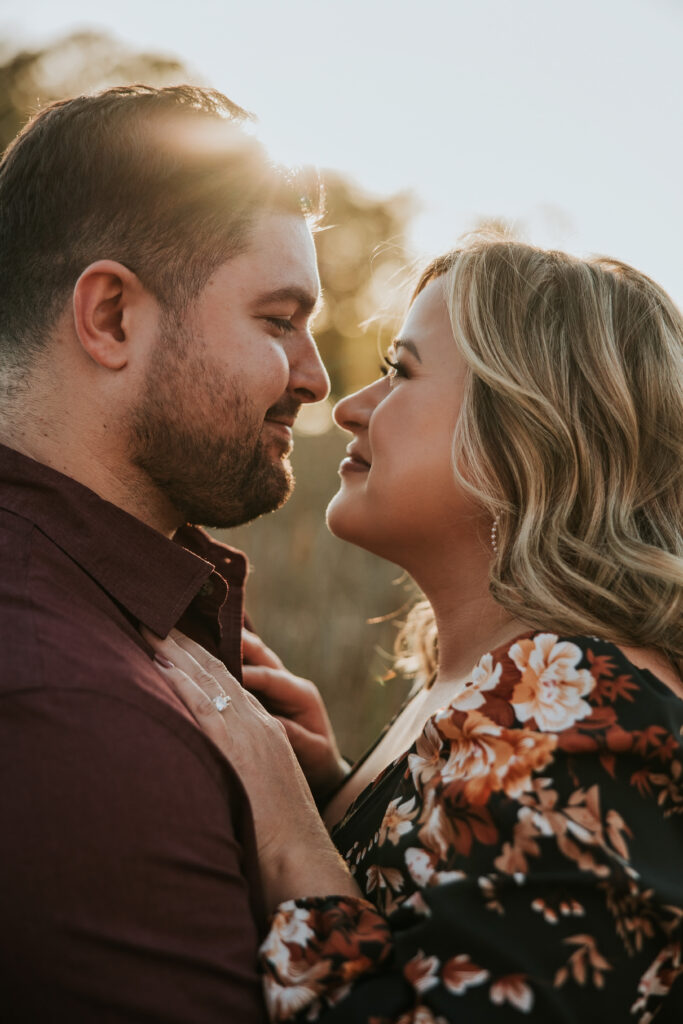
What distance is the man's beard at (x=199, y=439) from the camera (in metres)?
2.27

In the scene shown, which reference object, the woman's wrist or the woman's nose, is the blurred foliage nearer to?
the woman's nose

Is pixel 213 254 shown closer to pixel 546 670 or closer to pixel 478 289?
pixel 478 289

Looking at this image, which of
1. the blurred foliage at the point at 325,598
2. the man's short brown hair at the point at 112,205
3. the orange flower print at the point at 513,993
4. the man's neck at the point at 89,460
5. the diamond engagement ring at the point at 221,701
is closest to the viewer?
the orange flower print at the point at 513,993

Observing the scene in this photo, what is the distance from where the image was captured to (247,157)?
255cm

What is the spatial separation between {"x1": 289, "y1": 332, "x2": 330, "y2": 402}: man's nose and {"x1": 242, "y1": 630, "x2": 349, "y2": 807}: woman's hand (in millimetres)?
779

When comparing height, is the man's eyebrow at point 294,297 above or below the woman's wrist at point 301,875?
above

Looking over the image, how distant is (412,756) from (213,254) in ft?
4.51

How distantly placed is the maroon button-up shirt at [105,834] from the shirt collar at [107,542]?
0.08m

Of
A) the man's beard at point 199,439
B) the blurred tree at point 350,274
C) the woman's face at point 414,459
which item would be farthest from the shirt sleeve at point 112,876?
the blurred tree at point 350,274

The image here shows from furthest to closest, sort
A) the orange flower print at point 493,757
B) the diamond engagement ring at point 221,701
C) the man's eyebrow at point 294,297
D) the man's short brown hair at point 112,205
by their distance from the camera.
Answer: the man's eyebrow at point 294,297, the man's short brown hair at point 112,205, the diamond engagement ring at point 221,701, the orange flower print at point 493,757

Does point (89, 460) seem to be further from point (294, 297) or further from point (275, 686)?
point (275, 686)

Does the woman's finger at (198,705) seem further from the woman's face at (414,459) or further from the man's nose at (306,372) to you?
the man's nose at (306,372)

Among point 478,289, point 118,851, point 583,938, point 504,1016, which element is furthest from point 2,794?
point 478,289

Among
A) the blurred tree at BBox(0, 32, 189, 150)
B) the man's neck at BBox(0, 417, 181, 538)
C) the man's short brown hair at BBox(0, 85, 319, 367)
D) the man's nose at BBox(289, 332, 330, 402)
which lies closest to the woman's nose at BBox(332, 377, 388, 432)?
the man's nose at BBox(289, 332, 330, 402)
